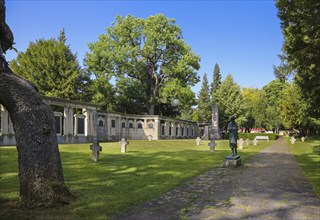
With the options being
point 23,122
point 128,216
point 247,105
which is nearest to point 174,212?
point 128,216

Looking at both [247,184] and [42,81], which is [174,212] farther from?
[42,81]

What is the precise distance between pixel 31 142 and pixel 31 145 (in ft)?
0.18

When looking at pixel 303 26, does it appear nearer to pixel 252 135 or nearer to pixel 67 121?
pixel 67 121

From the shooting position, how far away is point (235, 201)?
6.39 m

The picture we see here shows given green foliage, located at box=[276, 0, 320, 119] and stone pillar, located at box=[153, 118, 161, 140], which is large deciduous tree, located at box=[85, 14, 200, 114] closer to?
stone pillar, located at box=[153, 118, 161, 140]

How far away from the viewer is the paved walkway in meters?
5.35

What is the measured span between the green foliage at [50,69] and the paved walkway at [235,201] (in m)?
34.5

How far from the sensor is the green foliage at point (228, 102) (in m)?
56.5

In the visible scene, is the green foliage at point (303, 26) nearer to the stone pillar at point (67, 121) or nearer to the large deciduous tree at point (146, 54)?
the stone pillar at point (67, 121)

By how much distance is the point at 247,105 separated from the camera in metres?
59.2

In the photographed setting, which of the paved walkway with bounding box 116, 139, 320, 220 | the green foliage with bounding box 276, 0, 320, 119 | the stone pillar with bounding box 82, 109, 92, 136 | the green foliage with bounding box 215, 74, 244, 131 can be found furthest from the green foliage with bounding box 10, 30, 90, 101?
the paved walkway with bounding box 116, 139, 320, 220

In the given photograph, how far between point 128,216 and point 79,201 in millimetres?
1306

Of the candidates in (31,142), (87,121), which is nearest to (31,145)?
(31,142)

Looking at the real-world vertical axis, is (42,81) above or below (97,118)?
above
